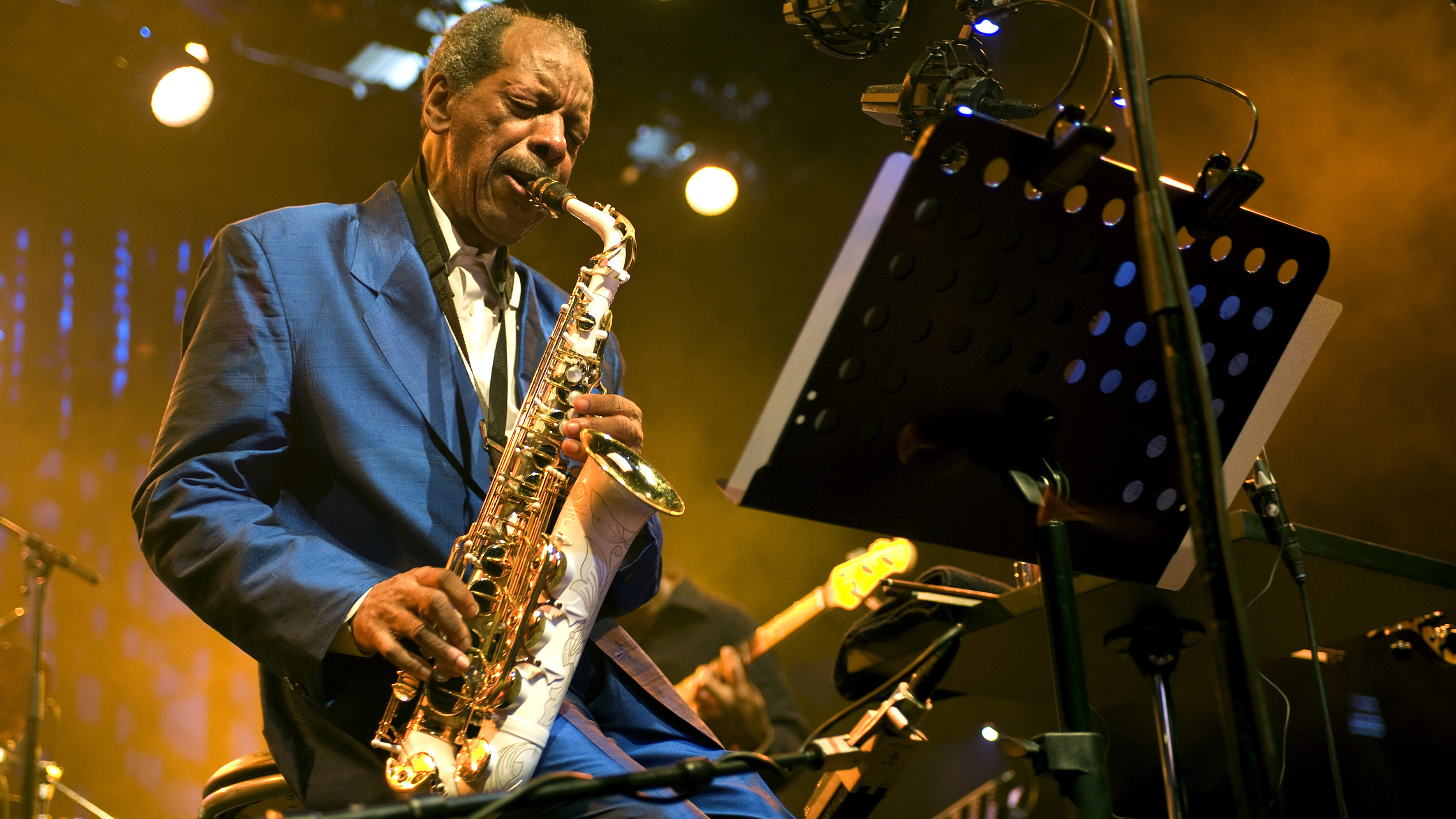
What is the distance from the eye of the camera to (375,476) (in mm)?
1830

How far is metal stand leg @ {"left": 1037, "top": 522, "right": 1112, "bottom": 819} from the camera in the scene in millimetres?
1190

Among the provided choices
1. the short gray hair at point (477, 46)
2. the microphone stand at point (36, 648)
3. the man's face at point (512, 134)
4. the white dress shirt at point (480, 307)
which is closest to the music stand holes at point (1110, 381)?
the white dress shirt at point (480, 307)

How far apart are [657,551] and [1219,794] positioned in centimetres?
201

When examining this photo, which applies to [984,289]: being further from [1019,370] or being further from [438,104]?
[438,104]

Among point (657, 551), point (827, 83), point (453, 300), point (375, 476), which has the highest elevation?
point (827, 83)

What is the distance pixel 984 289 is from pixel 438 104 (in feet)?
5.55

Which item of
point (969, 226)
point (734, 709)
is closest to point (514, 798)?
point (969, 226)

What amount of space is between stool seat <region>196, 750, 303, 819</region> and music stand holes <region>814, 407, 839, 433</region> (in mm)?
1113

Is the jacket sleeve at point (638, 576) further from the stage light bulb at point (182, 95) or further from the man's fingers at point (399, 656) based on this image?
the stage light bulb at point (182, 95)

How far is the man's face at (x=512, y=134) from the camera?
7.70 feet

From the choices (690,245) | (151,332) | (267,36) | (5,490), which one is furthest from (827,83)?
(5,490)

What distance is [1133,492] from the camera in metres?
1.54

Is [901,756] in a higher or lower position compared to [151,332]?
lower

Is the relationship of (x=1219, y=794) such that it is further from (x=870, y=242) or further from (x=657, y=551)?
(x=870, y=242)
